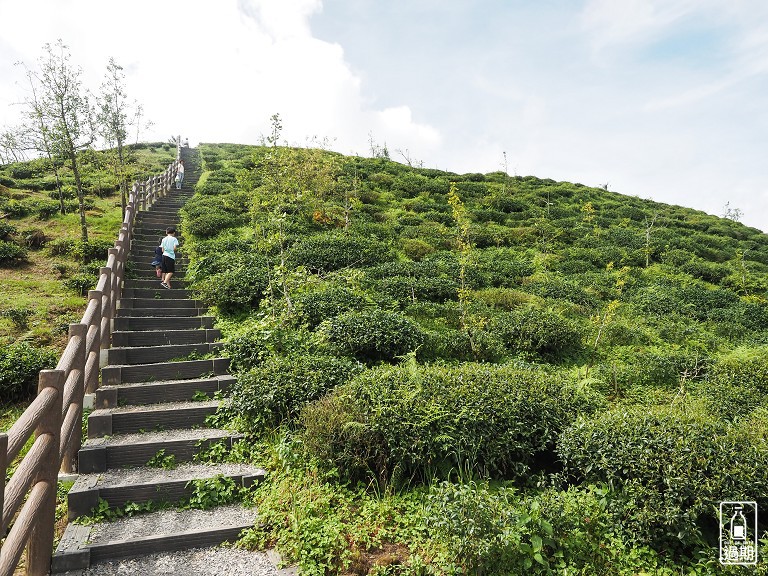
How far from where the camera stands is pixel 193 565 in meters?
4.75

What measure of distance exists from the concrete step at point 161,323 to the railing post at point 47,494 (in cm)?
568

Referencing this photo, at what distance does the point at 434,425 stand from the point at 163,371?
16.8ft

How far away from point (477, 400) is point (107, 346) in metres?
6.93

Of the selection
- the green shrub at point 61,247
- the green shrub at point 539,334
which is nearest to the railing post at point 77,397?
the green shrub at point 539,334

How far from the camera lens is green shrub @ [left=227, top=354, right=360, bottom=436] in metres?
6.72

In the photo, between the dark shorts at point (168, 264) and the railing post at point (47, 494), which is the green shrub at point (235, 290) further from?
the railing post at point (47, 494)

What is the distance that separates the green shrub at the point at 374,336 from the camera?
8.51 metres

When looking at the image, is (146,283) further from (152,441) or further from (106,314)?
(152,441)

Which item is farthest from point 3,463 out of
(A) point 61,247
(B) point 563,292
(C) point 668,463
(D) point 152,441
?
(A) point 61,247

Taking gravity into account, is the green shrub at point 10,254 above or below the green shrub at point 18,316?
above

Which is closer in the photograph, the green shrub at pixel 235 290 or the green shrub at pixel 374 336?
the green shrub at pixel 374 336

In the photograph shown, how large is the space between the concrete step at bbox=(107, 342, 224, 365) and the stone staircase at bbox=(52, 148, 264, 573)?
0.02 metres

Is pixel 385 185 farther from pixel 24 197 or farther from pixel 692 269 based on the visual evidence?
pixel 24 197

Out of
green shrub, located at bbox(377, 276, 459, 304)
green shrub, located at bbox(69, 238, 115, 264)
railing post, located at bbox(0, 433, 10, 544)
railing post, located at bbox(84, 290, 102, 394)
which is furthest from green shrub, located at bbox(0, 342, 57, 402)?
green shrub, located at bbox(69, 238, 115, 264)
